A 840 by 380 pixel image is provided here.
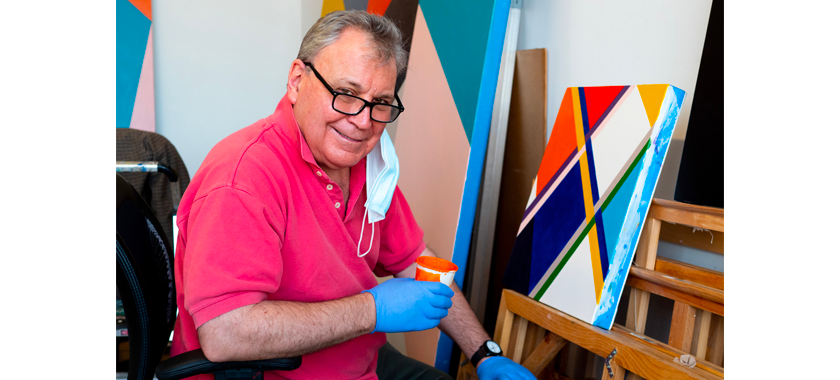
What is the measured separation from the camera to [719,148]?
0.96m

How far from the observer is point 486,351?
1250mm

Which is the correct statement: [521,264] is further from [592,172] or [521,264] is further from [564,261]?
[592,172]

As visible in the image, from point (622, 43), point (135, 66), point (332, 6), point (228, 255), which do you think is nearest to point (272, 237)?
point (228, 255)

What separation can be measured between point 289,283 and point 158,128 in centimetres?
275

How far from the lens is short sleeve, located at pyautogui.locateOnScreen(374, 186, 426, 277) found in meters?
1.35

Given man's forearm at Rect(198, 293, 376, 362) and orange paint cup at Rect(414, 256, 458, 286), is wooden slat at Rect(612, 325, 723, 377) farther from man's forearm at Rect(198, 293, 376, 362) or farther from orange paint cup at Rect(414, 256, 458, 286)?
man's forearm at Rect(198, 293, 376, 362)

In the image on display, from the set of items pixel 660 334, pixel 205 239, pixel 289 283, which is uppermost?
Answer: pixel 205 239

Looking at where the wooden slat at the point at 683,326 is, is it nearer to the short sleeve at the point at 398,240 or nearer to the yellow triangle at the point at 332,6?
the short sleeve at the point at 398,240

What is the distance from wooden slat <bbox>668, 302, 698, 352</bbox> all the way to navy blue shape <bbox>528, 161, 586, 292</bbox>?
0.26m

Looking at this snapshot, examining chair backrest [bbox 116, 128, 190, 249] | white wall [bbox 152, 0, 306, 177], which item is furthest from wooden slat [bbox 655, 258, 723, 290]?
white wall [bbox 152, 0, 306, 177]

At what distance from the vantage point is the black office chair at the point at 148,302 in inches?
35.7

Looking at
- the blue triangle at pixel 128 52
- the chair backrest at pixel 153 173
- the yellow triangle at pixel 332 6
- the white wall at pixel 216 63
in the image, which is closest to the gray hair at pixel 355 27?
the chair backrest at pixel 153 173
